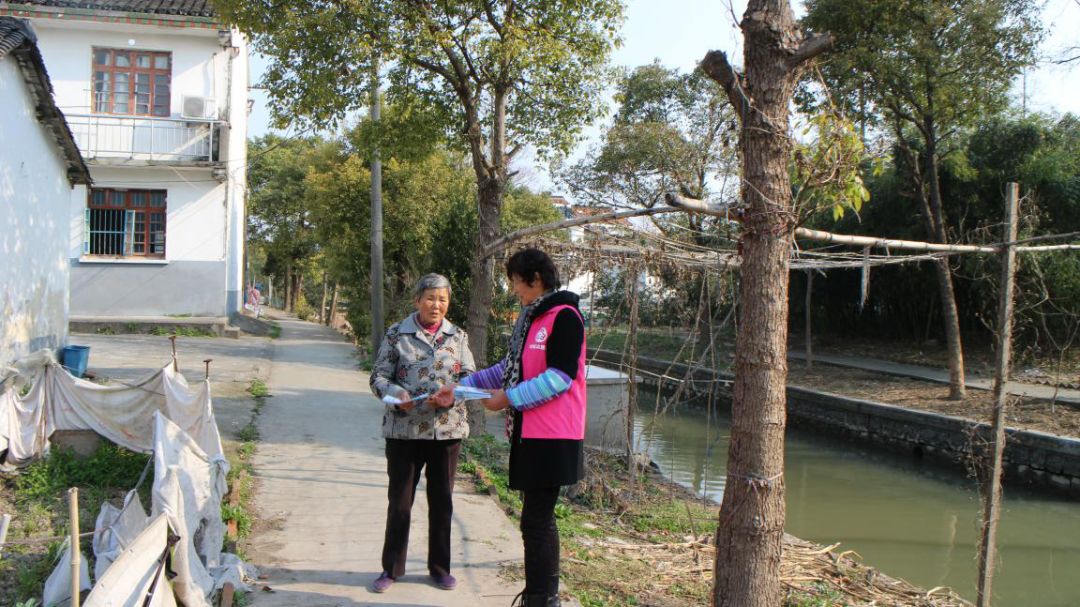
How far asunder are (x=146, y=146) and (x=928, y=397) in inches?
A: 646

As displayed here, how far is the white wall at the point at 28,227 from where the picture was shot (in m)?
7.64

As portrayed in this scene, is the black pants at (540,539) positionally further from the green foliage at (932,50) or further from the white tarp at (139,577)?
the green foliage at (932,50)

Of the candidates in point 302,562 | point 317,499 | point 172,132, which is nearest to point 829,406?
point 317,499

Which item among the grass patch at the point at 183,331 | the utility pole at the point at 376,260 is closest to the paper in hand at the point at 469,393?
the utility pole at the point at 376,260

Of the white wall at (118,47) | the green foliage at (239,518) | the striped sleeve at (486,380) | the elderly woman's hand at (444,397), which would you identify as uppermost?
the white wall at (118,47)

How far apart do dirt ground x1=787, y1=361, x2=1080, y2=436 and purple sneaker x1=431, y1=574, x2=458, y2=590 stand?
837cm

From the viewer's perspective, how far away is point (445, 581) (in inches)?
163

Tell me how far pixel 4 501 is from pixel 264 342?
44.5ft

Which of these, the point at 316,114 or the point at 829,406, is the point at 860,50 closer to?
the point at 829,406

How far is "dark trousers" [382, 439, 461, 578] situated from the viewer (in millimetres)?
4074

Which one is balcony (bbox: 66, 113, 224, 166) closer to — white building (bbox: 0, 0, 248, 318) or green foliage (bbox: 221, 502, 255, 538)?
white building (bbox: 0, 0, 248, 318)

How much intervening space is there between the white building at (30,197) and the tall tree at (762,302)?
664cm

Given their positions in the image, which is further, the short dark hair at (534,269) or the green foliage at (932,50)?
the green foliage at (932,50)

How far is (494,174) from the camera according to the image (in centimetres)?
909
